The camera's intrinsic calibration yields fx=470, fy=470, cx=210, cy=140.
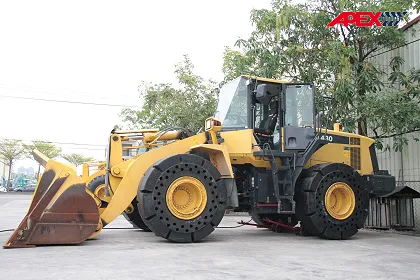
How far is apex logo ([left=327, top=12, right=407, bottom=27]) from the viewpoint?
514 inches

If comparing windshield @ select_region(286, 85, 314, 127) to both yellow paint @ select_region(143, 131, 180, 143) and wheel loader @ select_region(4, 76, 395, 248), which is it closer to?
wheel loader @ select_region(4, 76, 395, 248)

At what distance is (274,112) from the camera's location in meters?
10.0

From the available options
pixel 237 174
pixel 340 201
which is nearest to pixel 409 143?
pixel 340 201

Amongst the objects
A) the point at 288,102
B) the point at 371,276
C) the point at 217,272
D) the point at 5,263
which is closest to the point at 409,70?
the point at 288,102

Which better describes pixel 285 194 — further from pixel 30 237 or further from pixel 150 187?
pixel 30 237

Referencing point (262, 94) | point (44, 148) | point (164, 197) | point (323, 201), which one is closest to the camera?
point (164, 197)

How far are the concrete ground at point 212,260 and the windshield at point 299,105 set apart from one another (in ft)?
8.34

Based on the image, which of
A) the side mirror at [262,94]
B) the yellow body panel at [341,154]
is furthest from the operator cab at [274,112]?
the yellow body panel at [341,154]

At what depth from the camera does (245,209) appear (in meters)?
9.91

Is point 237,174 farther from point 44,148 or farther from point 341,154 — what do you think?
point 44,148

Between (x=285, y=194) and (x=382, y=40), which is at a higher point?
(x=382, y=40)

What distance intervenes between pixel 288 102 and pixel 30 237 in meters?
5.69

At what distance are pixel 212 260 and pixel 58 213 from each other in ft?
9.00

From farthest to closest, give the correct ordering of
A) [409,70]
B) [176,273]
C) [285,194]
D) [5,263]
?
[409,70], [285,194], [5,263], [176,273]
